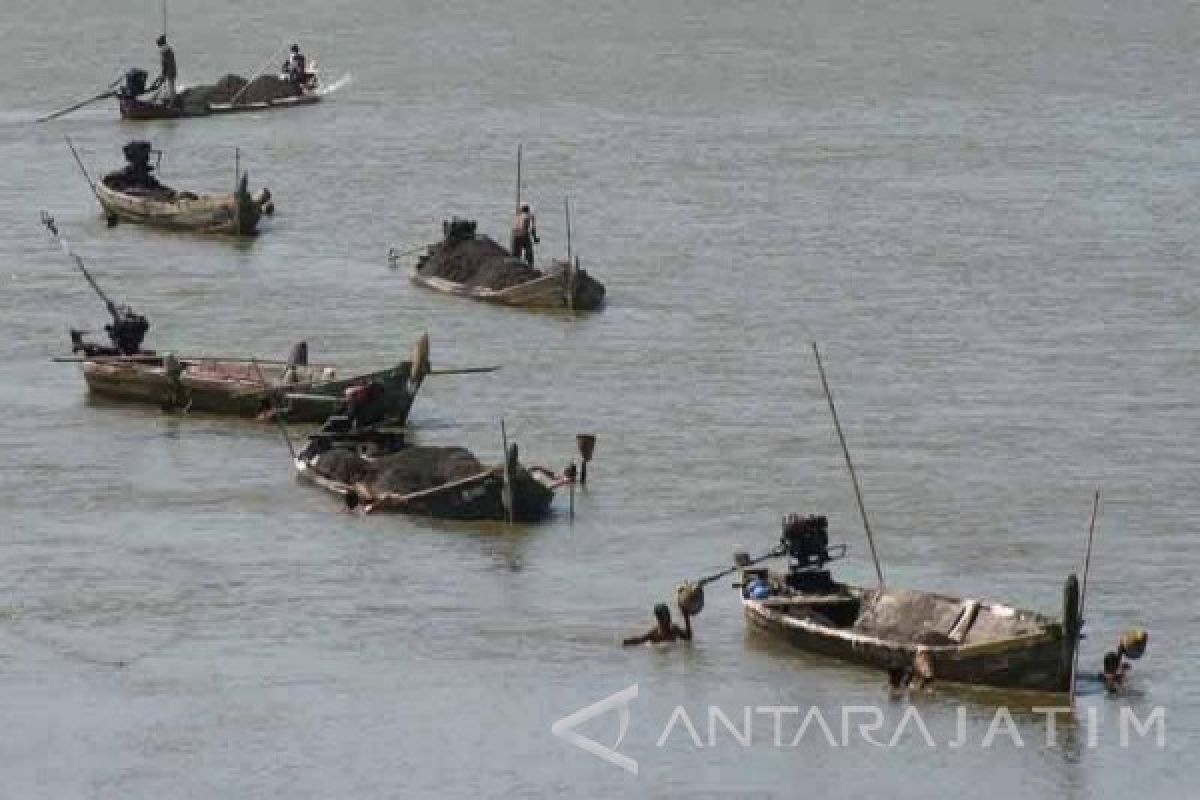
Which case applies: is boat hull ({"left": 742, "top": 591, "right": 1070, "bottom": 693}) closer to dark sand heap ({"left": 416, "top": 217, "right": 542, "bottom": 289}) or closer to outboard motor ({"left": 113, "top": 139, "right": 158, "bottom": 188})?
dark sand heap ({"left": 416, "top": 217, "right": 542, "bottom": 289})

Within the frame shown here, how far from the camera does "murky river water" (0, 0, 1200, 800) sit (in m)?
22.4

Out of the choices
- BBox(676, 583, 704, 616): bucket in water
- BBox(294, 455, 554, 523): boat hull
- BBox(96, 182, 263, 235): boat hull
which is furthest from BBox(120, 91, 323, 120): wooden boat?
BBox(676, 583, 704, 616): bucket in water

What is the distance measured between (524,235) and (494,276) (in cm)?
91

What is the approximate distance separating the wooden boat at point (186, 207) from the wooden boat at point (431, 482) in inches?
466

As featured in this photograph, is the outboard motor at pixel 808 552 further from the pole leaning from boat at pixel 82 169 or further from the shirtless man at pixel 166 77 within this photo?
the shirtless man at pixel 166 77

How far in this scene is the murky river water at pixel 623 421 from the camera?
22.4 meters

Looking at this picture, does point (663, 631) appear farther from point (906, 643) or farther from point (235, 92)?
point (235, 92)

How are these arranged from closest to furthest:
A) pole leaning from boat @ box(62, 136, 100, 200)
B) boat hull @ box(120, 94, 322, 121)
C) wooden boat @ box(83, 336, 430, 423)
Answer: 1. wooden boat @ box(83, 336, 430, 423)
2. pole leaning from boat @ box(62, 136, 100, 200)
3. boat hull @ box(120, 94, 322, 121)

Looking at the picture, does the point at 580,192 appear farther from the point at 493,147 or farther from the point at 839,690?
the point at 839,690

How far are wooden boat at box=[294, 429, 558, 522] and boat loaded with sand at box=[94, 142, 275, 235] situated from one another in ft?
38.9

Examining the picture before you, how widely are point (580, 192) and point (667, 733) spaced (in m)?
21.2

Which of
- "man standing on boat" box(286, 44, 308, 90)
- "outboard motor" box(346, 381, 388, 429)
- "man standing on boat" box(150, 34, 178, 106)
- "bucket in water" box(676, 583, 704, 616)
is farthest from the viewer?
"man standing on boat" box(286, 44, 308, 90)

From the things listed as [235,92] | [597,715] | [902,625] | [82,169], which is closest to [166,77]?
[235,92]

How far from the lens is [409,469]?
2758 centimetres
